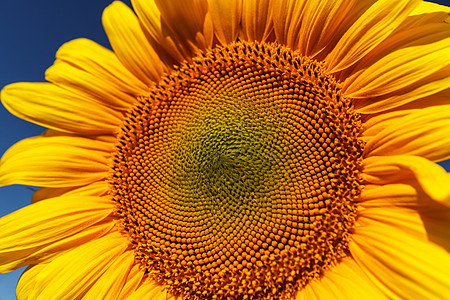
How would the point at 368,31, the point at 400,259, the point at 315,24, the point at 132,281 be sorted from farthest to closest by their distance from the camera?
the point at 132,281 < the point at 315,24 < the point at 368,31 < the point at 400,259

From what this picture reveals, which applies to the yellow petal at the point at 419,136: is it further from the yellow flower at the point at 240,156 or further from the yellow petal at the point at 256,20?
the yellow petal at the point at 256,20

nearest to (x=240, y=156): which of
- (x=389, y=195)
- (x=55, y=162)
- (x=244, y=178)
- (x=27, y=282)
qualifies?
(x=244, y=178)

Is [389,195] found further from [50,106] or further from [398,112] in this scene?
[50,106]

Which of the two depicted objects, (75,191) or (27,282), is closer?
(27,282)

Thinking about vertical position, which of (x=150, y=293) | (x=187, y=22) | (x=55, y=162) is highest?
(x=187, y=22)

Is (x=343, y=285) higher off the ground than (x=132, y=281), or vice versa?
(x=132, y=281)

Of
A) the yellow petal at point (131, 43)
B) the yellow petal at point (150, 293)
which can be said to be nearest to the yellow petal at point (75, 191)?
the yellow petal at point (150, 293)

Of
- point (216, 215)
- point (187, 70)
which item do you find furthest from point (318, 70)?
point (216, 215)
